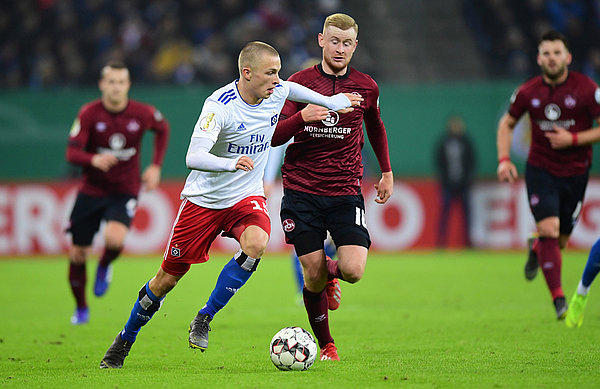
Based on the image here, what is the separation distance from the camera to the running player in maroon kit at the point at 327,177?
6727 mm

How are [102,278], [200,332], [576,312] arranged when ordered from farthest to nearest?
[102,278] → [576,312] → [200,332]

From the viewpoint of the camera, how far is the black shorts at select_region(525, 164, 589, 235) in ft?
29.0

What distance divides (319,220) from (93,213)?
13.1 ft

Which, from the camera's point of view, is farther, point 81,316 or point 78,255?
point 78,255

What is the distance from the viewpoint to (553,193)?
8898 millimetres

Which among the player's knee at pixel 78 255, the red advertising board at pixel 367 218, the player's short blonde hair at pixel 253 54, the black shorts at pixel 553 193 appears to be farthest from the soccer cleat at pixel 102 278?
the red advertising board at pixel 367 218

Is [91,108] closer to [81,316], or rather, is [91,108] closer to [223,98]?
[81,316]

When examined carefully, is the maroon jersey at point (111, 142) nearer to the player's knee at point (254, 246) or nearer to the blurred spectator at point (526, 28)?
the player's knee at point (254, 246)

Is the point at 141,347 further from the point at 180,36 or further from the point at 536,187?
the point at 180,36

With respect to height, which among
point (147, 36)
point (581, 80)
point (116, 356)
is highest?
point (147, 36)

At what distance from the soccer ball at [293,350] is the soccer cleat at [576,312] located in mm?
3159

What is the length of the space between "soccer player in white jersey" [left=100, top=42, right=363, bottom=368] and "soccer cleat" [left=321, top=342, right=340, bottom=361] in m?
0.84

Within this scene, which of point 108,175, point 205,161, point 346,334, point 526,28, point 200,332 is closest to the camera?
point 205,161

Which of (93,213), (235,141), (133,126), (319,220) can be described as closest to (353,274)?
(319,220)
